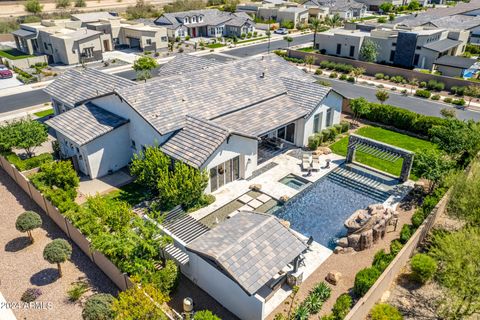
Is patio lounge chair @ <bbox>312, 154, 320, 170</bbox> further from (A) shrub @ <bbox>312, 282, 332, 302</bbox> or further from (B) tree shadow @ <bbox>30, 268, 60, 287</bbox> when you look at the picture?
(B) tree shadow @ <bbox>30, 268, 60, 287</bbox>

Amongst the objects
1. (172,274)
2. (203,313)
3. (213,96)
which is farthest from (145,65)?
(203,313)

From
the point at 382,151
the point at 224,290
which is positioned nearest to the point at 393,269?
the point at 224,290

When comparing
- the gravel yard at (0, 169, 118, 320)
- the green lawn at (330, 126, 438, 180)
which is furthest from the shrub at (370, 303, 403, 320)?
the green lawn at (330, 126, 438, 180)

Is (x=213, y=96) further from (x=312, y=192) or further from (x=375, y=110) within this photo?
(x=375, y=110)

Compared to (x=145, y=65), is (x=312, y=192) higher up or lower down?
lower down

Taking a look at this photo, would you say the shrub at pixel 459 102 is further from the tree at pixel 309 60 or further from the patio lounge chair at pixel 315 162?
the patio lounge chair at pixel 315 162

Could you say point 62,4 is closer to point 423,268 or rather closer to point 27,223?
point 27,223
